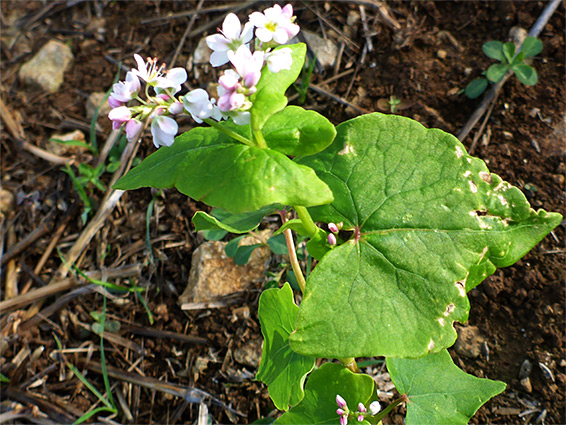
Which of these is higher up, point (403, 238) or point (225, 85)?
point (225, 85)

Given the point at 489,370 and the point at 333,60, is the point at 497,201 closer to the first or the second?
the point at 489,370

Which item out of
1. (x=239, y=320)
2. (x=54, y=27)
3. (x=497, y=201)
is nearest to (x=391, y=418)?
(x=239, y=320)

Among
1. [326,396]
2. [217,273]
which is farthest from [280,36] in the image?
[217,273]

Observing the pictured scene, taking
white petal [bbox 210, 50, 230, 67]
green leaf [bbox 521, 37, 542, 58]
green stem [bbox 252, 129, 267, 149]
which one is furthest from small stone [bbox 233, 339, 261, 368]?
green leaf [bbox 521, 37, 542, 58]

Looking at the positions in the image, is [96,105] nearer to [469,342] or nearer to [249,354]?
[249,354]

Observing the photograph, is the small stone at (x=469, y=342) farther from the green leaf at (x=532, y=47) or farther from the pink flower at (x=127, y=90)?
the pink flower at (x=127, y=90)

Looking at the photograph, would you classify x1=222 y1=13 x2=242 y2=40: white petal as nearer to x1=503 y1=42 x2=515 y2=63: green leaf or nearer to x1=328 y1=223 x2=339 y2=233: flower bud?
x1=328 y1=223 x2=339 y2=233: flower bud
